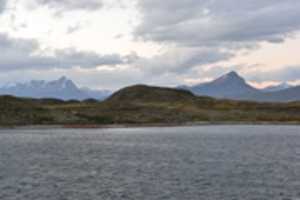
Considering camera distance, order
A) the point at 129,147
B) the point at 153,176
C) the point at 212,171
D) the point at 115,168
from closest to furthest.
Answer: the point at 153,176, the point at 212,171, the point at 115,168, the point at 129,147

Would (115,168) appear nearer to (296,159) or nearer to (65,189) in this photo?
(65,189)

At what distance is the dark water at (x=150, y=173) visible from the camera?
61.5m

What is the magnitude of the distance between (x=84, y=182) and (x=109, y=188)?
6.26 meters

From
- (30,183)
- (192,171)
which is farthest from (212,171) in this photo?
(30,183)

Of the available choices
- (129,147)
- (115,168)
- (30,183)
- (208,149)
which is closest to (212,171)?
(115,168)

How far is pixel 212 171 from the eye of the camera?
265ft

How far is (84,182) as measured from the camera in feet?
231

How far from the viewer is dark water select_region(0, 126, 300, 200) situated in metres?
61.5

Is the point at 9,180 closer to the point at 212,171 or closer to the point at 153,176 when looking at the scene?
the point at 153,176

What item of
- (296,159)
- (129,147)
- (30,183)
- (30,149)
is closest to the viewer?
(30,183)

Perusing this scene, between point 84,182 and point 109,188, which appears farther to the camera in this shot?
point 84,182

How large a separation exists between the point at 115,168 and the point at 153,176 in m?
12.2

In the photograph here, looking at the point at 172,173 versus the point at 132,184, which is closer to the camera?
the point at 132,184

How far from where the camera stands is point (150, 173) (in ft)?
259
